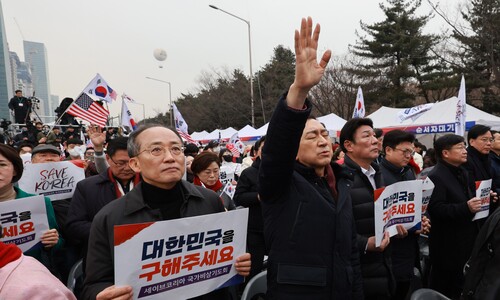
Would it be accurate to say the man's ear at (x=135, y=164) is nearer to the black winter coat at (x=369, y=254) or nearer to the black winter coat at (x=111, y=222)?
the black winter coat at (x=111, y=222)

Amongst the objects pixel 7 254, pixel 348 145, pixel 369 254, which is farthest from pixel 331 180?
pixel 7 254

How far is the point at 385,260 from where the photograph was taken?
105 inches

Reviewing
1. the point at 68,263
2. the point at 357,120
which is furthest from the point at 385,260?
the point at 68,263

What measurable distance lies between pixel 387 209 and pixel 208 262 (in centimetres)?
141

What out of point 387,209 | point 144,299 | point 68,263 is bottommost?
point 68,263

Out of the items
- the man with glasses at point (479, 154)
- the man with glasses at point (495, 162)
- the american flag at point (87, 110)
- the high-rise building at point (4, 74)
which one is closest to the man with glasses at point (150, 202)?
the man with glasses at point (479, 154)

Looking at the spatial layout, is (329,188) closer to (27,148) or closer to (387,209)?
(387,209)

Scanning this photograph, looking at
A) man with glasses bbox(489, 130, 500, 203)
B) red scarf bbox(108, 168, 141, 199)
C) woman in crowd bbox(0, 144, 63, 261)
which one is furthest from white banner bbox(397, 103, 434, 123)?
woman in crowd bbox(0, 144, 63, 261)

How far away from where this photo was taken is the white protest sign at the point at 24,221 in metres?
2.53

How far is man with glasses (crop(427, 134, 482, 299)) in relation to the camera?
350cm

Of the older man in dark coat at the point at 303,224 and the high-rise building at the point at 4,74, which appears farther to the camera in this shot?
the high-rise building at the point at 4,74

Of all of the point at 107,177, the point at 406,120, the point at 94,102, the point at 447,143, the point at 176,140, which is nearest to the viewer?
the point at 176,140

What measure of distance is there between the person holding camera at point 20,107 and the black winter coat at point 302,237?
15979 millimetres

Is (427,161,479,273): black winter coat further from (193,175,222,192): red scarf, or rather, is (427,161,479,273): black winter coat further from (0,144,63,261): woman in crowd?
(0,144,63,261): woman in crowd
